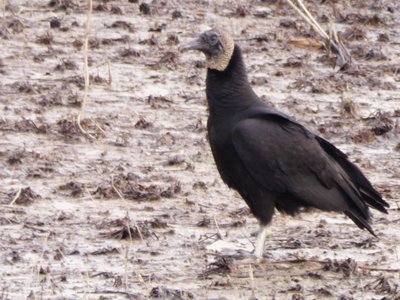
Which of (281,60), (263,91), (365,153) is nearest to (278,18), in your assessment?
(281,60)

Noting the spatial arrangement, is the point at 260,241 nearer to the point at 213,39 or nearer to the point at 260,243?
the point at 260,243

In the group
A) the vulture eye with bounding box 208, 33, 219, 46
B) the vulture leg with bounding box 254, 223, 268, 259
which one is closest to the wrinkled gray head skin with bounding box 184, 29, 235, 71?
the vulture eye with bounding box 208, 33, 219, 46

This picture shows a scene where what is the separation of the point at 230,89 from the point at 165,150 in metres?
1.67

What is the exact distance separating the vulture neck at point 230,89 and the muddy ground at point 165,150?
622 millimetres

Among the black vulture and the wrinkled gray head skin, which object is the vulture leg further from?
the wrinkled gray head skin

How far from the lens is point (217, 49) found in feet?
18.4

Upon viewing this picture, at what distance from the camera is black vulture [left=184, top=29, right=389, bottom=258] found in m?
5.31

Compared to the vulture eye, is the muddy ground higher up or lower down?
lower down

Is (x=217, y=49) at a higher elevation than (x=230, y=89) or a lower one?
higher

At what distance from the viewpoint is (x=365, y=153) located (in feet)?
23.5

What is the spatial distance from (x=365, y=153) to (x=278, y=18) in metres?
3.31

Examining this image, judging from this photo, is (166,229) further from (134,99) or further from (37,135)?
(134,99)

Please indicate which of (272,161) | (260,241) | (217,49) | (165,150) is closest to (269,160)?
(272,161)

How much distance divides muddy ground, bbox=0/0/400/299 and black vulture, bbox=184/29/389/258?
0.25 meters
